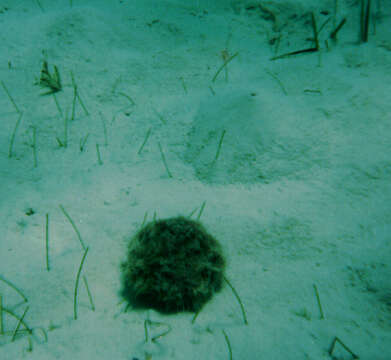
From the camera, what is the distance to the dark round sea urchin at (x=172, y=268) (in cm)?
153

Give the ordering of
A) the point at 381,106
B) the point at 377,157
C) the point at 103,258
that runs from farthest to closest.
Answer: the point at 381,106 < the point at 377,157 < the point at 103,258

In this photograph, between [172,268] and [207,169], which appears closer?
[172,268]

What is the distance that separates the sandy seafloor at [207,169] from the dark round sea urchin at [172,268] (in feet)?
0.25

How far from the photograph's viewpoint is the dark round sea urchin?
1.53 meters

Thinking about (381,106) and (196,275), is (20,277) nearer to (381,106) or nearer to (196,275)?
(196,275)

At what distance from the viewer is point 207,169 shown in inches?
90.4

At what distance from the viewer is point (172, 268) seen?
61.6 inches

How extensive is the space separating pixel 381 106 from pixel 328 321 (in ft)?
5.97

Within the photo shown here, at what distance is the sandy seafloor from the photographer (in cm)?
148

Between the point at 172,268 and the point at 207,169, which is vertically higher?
the point at 207,169

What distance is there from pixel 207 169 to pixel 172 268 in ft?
3.19

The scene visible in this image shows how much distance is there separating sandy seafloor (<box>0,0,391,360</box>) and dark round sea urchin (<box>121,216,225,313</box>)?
0.25 ft

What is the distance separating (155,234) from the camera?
1.68m

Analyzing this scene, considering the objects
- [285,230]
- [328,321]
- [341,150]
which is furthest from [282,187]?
[328,321]
